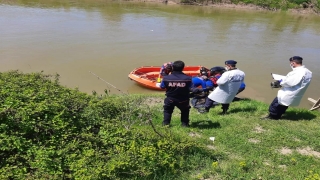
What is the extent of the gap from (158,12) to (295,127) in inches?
1009

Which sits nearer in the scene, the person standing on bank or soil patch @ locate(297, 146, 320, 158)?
soil patch @ locate(297, 146, 320, 158)

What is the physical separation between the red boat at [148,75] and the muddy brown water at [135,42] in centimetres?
46

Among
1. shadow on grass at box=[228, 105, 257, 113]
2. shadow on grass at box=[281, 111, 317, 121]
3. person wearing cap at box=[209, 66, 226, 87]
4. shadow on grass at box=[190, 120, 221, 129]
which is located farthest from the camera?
person wearing cap at box=[209, 66, 226, 87]

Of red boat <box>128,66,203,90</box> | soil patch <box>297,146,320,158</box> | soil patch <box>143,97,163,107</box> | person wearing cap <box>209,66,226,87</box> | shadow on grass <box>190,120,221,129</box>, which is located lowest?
soil patch <box>143,97,163,107</box>

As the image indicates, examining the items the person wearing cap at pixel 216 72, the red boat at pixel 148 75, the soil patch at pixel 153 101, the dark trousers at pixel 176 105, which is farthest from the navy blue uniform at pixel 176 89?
the red boat at pixel 148 75

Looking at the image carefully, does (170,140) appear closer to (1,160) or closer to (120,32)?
(1,160)

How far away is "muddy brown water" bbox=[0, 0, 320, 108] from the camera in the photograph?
13.6 metres

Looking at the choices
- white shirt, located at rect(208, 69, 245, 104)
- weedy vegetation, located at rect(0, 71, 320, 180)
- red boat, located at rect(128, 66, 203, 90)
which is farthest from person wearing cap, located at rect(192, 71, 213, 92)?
red boat, located at rect(128, 66, 203, 90)

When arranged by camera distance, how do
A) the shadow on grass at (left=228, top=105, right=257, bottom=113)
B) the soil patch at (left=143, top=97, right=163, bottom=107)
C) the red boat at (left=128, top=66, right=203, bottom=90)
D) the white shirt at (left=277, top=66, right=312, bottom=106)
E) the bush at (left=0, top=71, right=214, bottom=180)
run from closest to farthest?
the bush at (left=0, top=71, right=214, bottom=180)
the white shirt at (left=277, top=66, right=312, bottom=106)
the shadow on grass at (left=228, top=105, right=257, bottom=113)
the soil patch at (left=143, top=97, right=163, bottom=107)
the red boat at (left=128, top=66, right=203, bottom=90)

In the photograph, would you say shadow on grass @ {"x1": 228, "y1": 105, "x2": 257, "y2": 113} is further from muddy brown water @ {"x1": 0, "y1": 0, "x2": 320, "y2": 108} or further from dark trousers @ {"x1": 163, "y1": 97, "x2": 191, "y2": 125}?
muddy brown water @ {"x1": 0, "y1": 0, "x2": 320, "y2": 108}

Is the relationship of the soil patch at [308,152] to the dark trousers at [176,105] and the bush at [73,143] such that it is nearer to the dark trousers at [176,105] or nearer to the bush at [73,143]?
the bush at [73,143]

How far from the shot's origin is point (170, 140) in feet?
15.2

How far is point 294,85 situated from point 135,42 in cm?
1331

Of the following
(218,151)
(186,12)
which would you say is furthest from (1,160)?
(186,12)
